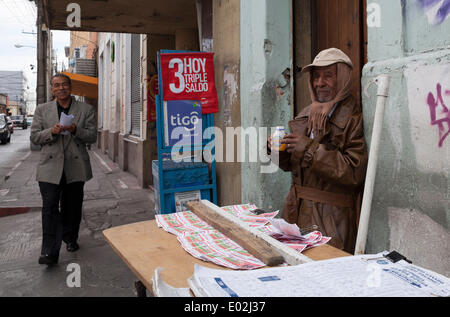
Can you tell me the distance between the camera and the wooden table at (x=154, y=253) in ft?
4.41

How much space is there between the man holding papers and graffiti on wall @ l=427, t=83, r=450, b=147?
11.5 feet

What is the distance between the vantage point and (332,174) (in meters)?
2.17

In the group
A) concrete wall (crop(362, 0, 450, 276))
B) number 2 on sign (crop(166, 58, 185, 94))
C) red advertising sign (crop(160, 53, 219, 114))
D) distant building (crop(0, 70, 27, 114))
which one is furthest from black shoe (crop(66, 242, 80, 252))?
distant building (crop(0, 70, 27, 114))

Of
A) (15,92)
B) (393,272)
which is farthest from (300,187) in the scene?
(15,92)

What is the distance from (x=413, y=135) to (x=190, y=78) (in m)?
3.32

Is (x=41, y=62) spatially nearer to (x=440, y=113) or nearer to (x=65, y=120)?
(x=65, y=120)

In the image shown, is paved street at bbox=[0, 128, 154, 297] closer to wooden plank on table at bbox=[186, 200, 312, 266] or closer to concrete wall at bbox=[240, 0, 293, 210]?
concrete wall at bbox=[240, 0, 293, 210]

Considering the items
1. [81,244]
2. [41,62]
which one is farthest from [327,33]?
[41,62]

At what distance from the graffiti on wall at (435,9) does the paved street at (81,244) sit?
10.5 ft

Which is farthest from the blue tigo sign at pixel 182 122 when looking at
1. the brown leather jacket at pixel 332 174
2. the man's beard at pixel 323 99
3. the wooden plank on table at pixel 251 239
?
the wooden plank on table at pixel 251 239

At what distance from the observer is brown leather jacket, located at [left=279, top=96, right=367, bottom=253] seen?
7.13ft

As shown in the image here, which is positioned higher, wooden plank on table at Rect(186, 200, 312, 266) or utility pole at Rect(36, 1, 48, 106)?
utility pole at Rect(36, 1, 48, 106)

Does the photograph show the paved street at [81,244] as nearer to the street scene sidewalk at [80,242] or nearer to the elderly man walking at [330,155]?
the street scene sidewalk at [80,242]

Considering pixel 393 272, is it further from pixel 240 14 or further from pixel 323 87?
pixel 240 14
